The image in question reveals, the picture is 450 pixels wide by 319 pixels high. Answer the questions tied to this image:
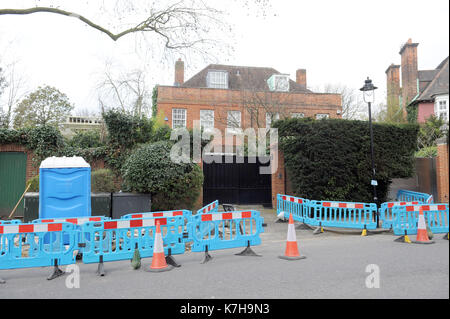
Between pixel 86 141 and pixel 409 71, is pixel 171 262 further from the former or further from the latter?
pixel 409 71

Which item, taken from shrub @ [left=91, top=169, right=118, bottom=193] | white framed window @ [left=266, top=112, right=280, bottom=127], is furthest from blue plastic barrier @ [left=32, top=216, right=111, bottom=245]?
white framed window @ [left=266, top=112, right=280, bottom=127]

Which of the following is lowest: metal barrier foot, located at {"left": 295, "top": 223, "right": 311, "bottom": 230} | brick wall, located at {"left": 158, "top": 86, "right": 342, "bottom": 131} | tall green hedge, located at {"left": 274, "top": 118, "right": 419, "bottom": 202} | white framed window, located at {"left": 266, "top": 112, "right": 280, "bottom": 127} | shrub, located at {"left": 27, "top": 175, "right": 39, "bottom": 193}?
metal barrier foot, located at {"left": 295, "top": 223, "right": 311, "bottom": 230}

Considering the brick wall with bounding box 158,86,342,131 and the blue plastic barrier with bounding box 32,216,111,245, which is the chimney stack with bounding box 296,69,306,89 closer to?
the brick wall with bounding box 158,86,342,131

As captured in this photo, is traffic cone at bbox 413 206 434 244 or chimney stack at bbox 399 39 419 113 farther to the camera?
chimney stack at bbox 399 39 419 113

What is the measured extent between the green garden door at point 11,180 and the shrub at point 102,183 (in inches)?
137

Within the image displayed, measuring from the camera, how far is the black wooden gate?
15.8 metres

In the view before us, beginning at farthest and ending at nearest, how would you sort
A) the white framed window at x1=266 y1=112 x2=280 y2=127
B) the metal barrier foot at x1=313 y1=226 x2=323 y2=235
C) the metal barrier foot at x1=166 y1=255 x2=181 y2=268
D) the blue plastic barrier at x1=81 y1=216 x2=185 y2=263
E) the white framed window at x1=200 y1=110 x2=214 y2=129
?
the white framed window at x1=200 y1=110 x2=214 y2=129, the white framed window at x1=266 y1=112 x2=280 y2=127, the metal barrier foot at x1=313 y1=226 x2=323 y2=235, the metal barrier foot at x1=166 y1=255 x2=181 y2=268, the blue plastic barrier at x1=81 y1=216 x2=185 y2=263

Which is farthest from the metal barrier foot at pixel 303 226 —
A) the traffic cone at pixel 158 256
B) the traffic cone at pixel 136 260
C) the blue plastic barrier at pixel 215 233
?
the traffic cone at pixel 136 260

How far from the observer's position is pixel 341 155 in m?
12.3

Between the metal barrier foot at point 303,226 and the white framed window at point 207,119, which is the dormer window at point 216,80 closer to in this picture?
the white framed window at point 207,119

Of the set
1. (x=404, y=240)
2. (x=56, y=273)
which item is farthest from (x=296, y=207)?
(x=56, y=273)

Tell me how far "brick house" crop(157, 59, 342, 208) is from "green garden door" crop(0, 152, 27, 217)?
12.8 meters

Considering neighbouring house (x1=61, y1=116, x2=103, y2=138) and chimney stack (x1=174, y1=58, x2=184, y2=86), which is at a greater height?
chimney stack (x1=174, y1=58, x2=184, y2=86)

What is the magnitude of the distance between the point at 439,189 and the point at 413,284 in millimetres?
12001
